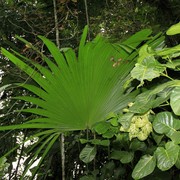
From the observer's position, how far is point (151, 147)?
3.18 ft

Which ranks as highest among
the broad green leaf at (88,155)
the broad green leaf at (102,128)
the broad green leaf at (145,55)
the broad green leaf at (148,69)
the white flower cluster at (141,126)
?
the broad green leaf at (145,55)

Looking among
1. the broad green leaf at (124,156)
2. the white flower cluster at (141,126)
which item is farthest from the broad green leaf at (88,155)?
the white flower cluster at (141,126)

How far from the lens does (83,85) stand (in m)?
1.07

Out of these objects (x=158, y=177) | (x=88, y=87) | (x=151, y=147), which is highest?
(x=88, y=87)

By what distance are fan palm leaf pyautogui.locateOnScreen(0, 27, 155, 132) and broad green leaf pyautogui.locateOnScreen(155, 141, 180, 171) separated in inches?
19.3

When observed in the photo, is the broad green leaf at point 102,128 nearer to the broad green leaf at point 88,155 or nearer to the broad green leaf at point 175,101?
the broad green leaf at point 88,155

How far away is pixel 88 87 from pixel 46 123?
221 mm

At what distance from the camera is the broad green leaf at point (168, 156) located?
0.55m

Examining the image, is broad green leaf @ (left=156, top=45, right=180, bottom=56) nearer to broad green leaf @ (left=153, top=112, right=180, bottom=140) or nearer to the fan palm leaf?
broad green leaf @ (left=153, top=112, right=180, bottom=140)

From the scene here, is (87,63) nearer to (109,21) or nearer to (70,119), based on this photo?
(70,119)

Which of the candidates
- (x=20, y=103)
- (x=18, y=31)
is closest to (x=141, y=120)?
(x=20, y=103)

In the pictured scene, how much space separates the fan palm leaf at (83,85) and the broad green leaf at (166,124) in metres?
0.45

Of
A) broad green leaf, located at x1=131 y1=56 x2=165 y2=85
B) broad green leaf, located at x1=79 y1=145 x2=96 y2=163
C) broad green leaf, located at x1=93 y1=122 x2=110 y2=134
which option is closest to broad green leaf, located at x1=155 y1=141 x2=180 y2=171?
broad green leaf, located at x1=131 y1=56 x2=165 y2=85

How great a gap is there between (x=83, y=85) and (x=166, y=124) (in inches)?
20.0
